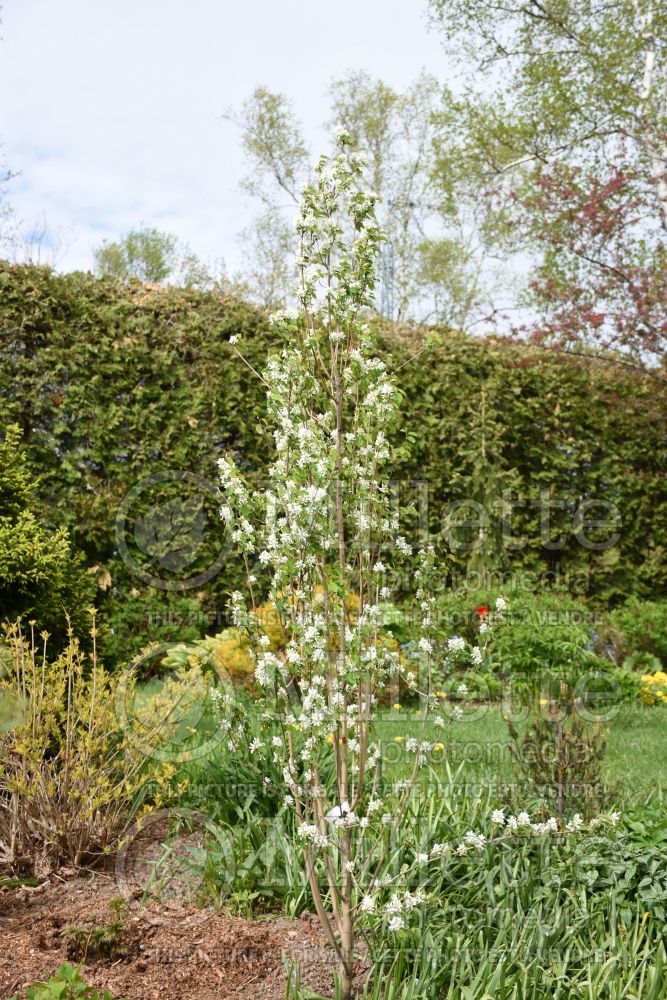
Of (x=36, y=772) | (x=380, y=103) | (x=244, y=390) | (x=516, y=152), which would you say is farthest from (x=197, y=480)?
(x=380, y=103)

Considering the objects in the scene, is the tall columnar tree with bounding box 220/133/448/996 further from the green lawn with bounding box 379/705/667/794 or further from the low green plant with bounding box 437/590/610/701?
the low green plant with bounding box 437/590/610/701

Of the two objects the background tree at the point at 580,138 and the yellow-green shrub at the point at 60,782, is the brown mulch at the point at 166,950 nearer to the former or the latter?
the yellow-green shrub at the point at 60,782

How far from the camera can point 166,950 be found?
2715 mm

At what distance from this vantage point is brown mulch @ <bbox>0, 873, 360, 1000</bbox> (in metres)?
2.54

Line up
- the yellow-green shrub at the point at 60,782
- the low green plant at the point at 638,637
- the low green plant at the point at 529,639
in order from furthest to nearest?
the low green plant at the point at 638,637 < the low green plant at the point at 529,639 < the yellow-green shrub at the point at 60,782

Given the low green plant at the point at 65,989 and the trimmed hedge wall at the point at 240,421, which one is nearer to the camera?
the low green plant at the point at 65,989

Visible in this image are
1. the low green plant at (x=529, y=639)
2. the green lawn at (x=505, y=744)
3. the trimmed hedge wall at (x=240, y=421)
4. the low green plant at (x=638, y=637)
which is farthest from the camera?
the low green plant at (x=638, y=637)

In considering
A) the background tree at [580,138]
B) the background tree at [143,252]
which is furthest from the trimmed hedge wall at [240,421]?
the background tree at [143,252]

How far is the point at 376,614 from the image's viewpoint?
275 cm

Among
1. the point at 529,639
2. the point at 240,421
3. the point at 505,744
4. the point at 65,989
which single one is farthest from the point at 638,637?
the point at 65,989

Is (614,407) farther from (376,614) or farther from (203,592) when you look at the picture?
(376,614)

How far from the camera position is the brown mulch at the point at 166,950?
2535 millimetres

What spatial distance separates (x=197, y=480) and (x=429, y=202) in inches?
776

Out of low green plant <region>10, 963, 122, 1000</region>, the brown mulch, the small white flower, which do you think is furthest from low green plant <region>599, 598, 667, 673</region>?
low green plant <region>10, 963, 122, 1000</region>
